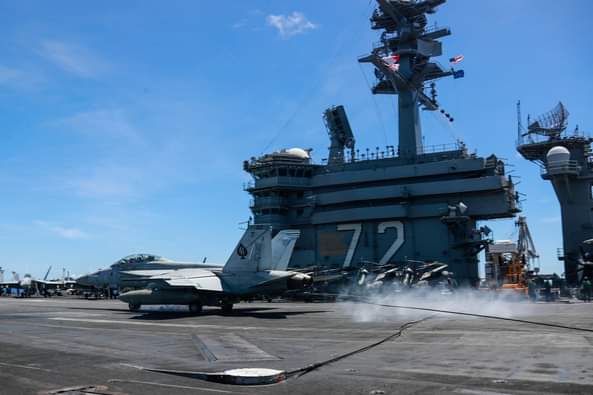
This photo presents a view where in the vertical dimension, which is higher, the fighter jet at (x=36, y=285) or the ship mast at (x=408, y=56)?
the ship mast at (x=408, y=56)

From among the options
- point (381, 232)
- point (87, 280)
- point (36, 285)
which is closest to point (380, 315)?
point (87, 280)

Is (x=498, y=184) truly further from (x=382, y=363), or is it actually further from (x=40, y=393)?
(x=40, y=393)

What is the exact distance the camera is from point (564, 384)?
32.7 ft

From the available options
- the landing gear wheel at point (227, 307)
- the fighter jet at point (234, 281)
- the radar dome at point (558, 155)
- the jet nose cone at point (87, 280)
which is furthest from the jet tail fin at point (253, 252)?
the radar dome at point (558, 155)

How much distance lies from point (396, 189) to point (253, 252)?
27801 millimetres

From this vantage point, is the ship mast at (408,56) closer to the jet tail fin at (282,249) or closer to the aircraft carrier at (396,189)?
the aircraft carrier at (396,189)

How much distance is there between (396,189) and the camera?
56.6 meters

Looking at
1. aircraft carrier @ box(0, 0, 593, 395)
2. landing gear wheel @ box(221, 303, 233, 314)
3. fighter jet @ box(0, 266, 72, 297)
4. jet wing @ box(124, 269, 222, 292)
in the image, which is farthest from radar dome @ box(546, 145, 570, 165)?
fighter jet @ box(0, 266, 72, 297)

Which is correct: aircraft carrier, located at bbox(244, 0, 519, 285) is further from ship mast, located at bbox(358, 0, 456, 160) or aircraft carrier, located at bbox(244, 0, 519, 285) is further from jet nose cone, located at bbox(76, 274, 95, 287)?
jet nose cone, located at bbox(76, 274, 95, 287)

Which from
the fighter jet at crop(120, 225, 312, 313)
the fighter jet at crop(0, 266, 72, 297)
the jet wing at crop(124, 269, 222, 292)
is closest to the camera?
the fighter jet at crop(120, 225, 312, 313)

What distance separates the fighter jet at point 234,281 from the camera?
104ft

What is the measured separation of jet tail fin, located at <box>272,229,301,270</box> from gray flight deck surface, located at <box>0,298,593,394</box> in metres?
11.1

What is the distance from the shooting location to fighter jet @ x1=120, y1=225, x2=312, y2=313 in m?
31.6

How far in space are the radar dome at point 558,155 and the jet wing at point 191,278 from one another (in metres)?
41.1
